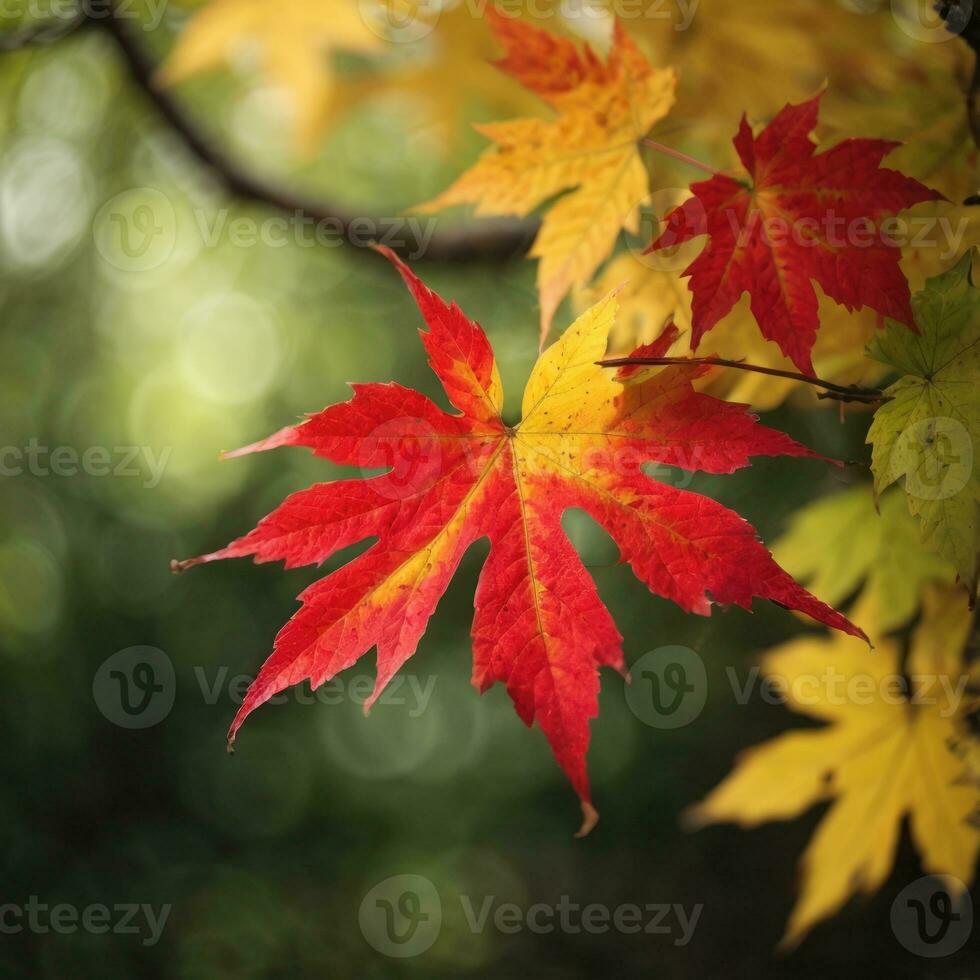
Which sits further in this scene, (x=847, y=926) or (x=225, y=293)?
(x=225, y=293)

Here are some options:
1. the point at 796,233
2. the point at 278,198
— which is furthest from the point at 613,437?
the point at 278,198

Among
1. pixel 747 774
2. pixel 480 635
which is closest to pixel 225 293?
pixel 747 774

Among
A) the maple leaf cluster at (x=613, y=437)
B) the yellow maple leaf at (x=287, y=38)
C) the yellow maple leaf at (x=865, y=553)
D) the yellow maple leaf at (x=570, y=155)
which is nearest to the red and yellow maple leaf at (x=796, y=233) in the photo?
the maple leaf cluster at (x=613, y=437)

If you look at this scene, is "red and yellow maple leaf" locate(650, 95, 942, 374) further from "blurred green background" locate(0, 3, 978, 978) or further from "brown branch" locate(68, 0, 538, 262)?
"blurred green background" locate(0, 3, 978, 978)

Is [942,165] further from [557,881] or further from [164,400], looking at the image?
[164,400]

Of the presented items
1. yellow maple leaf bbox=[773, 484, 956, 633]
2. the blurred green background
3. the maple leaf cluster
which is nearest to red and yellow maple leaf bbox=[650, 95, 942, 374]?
the maple leaf cluster
